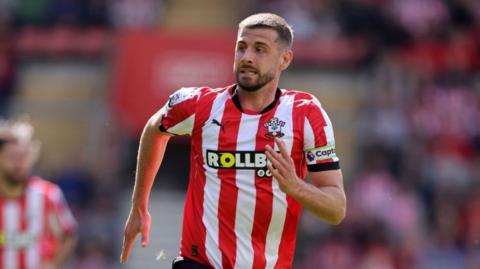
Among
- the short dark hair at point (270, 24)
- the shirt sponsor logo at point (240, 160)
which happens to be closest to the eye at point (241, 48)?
the short dark hair at point (270, 24)

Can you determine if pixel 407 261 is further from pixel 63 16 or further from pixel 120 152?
pixel 63 16

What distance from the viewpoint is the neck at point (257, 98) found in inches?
227

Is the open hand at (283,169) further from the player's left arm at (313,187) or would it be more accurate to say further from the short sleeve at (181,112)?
the short sleeve at (181,112)

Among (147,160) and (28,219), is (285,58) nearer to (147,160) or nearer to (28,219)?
(147,160)

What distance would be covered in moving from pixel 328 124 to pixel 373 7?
1276 cm

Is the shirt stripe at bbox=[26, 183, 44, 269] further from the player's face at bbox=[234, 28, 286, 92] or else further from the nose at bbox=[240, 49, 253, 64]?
the nose at bbox=[240, 49, 253, 64]

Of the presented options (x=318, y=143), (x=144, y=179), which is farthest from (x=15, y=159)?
(x=318, y=143)

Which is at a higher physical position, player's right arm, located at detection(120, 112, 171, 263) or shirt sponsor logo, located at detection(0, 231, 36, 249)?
player's right arm, located at detection(120, 112, 171, 263)

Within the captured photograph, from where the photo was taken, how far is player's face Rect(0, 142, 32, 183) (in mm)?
8469

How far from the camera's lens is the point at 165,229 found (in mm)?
16516

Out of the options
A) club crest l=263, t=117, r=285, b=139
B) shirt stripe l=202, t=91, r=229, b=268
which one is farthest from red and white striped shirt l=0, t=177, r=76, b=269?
club crest l=263, t=117, r=285, b=139

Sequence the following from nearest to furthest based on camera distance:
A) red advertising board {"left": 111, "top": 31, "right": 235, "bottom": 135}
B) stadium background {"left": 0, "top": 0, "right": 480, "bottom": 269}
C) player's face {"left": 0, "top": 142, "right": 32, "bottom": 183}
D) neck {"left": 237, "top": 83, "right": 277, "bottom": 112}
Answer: neck {"left": 237, "top": 83, "right": 277, "bottom": 112} → player's face {"left": 0, "top": 142, "right": 32, "bottom": 183} → stadium background {"left": 0, "top": 0, "right": 480, "bottom": 269} → red advertising board {"left": 111, "top": 31, "right": 235, "bottom": 135}

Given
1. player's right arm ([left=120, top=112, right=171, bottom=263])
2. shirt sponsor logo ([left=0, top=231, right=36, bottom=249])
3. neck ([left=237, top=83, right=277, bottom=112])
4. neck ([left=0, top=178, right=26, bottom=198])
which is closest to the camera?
neck ([left=237, top=83, right=277, bottom=112])

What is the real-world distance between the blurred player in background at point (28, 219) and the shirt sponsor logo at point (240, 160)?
318 centimetres
